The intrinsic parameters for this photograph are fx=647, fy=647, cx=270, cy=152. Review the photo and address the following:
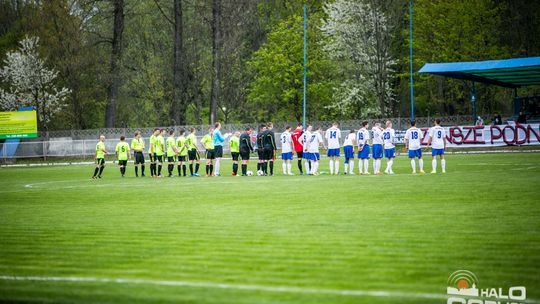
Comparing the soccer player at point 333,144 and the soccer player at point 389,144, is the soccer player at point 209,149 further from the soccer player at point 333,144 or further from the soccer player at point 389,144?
the soccer player at point 389,144

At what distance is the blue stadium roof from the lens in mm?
41531

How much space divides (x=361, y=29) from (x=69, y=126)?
29.9 meters

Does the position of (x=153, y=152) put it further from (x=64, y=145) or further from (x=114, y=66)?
(x=114, y=66)

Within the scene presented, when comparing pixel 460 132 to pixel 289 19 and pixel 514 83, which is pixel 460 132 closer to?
pixel 514 83

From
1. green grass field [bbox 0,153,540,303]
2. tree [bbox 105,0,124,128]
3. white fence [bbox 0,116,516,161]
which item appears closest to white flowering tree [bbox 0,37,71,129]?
tree [bbox 105,0,124,128]

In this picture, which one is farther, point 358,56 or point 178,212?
point 358,56

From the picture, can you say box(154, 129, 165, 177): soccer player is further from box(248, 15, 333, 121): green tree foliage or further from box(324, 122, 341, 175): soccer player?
box(248, 15, 333, 121): green tree foliage

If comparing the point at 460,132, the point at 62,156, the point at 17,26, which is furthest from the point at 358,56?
the point at 17,26

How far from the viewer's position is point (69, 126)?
63906 mm

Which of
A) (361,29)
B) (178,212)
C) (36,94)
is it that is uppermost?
(361,29)

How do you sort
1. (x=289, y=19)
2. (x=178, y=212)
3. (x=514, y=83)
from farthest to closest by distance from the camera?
(x=289, y=19) → (x=514, y=83) → (x=178, y=212)

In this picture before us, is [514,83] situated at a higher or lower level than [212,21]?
lower

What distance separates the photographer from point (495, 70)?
43.1m

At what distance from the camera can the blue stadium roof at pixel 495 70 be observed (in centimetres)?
4153
